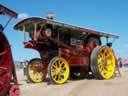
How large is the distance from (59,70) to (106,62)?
3613 mm

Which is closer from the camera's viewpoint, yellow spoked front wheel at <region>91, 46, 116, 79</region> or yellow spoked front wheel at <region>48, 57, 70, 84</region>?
yellow spoked front wheel at <region>48, 57, 70, 84</region>

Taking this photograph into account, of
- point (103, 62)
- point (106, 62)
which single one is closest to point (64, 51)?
point (103, 62)

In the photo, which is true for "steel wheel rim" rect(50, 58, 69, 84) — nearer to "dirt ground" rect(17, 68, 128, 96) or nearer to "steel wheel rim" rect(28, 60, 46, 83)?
"dirt ground" rect(17, 68, 128, 96)

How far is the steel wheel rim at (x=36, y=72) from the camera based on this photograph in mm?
17094

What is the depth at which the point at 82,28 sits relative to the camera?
17.8m

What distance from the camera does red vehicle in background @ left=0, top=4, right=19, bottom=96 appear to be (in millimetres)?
11375

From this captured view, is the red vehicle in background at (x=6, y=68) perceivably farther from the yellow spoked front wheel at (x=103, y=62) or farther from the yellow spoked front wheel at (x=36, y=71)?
the yellow spoked front wheel at (x=103, y=62)

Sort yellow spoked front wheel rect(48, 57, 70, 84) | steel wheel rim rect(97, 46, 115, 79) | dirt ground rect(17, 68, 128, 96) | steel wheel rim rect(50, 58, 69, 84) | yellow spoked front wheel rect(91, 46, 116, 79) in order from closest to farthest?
dirt ground rect(17, 68, 128, 96), yellow spoked front wheel rect(48, 57, 70, 84), steel wheel rim rect(50, 58, 69, 84), yellow spoked front wheel rect(91, 46, 116, 79), steel wheel rim rect(97, 46, 115, 79)

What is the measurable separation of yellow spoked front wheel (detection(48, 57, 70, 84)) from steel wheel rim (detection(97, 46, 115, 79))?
2.29 metres

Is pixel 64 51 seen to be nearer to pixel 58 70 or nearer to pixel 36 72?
pixel 58 70

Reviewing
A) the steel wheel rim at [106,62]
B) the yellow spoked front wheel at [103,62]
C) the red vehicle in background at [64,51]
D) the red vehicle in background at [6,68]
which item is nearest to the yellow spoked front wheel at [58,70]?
the red vehicle in background at [64,51]

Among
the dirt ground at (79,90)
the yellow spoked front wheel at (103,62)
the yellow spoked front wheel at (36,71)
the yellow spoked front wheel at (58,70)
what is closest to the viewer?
the dirt ground at (79,90)

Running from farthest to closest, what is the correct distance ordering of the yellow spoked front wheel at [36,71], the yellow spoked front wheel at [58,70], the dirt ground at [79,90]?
the yellow spoked front wheel at [36,71], the yellow spoked front wheel at [58,70], the dirt ground at [79,90]

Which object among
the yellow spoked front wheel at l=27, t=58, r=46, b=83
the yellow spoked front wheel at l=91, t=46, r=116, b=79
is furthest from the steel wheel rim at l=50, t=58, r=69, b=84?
the yellow spoked front wheel at l=91, t=46, r=116, b=79
